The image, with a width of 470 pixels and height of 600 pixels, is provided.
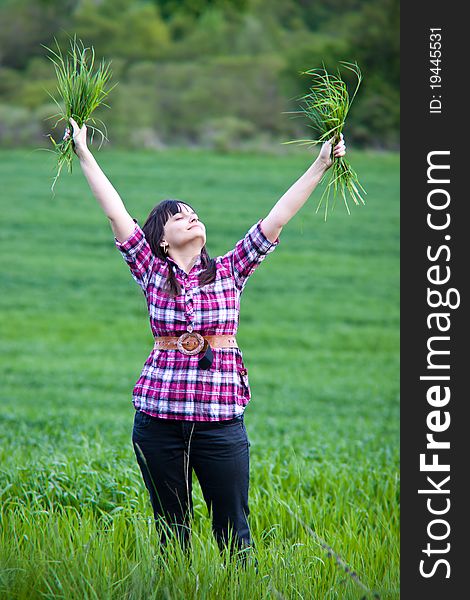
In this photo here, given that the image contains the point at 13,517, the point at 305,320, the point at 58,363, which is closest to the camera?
the point at 13,517

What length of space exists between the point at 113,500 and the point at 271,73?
15.8 metres

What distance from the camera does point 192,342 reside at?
306cm

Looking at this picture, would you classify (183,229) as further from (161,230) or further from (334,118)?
(334,118)

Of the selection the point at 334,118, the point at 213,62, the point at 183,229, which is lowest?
the point at 183,229

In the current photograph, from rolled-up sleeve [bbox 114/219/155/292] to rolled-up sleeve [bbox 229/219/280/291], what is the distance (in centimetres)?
29

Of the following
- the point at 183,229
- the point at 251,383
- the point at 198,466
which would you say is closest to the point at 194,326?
the point at 183,229

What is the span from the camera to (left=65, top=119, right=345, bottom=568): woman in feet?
9.96

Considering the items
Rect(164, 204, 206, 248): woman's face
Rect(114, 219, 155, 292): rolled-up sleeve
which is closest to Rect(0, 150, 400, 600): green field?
Rect(114, 219, 155, 292): rolled-up sleeve

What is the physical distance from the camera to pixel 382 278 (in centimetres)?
1354

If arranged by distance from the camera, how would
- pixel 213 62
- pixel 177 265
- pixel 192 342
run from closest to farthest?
1. pixel 192 342
2. pixel 177 265
3. pixel 213 62

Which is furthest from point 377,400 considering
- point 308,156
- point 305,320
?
point 308,156

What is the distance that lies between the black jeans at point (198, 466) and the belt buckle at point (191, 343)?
237 millimetres

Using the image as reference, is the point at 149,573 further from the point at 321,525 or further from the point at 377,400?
the point at 377,400

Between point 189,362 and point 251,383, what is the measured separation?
6.01m
